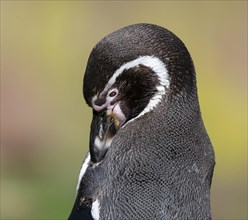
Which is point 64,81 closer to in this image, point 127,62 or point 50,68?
point 50,68

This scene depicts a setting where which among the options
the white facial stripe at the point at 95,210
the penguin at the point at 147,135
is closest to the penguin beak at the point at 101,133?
the penguin at the point at 147,135

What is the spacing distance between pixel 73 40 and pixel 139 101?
5.24 m

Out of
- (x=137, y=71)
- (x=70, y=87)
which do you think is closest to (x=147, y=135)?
(x=137, y=71)

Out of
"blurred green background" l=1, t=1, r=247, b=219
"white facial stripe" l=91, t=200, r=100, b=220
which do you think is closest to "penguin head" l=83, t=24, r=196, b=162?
"white facial stripe" l=91, t=200, r=100, b=220

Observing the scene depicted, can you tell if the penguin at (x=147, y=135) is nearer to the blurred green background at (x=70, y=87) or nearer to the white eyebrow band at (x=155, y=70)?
the white eyebrow band at (x=155, y=70)

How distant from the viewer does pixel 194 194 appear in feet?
13.3

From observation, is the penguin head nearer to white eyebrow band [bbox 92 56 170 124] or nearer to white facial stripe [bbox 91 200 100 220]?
white eyebrow band [bbox 92 56 170 124]

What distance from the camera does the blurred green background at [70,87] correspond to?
26.9 feet

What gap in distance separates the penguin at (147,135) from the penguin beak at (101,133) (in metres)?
0.02

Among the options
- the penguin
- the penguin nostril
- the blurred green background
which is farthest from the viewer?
the blurred green background

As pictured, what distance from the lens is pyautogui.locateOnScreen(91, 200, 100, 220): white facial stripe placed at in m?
4.06

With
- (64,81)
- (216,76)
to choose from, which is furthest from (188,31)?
(64,81)

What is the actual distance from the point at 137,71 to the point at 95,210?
20.1 inches

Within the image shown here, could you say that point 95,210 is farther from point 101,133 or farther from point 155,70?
point 155,70
